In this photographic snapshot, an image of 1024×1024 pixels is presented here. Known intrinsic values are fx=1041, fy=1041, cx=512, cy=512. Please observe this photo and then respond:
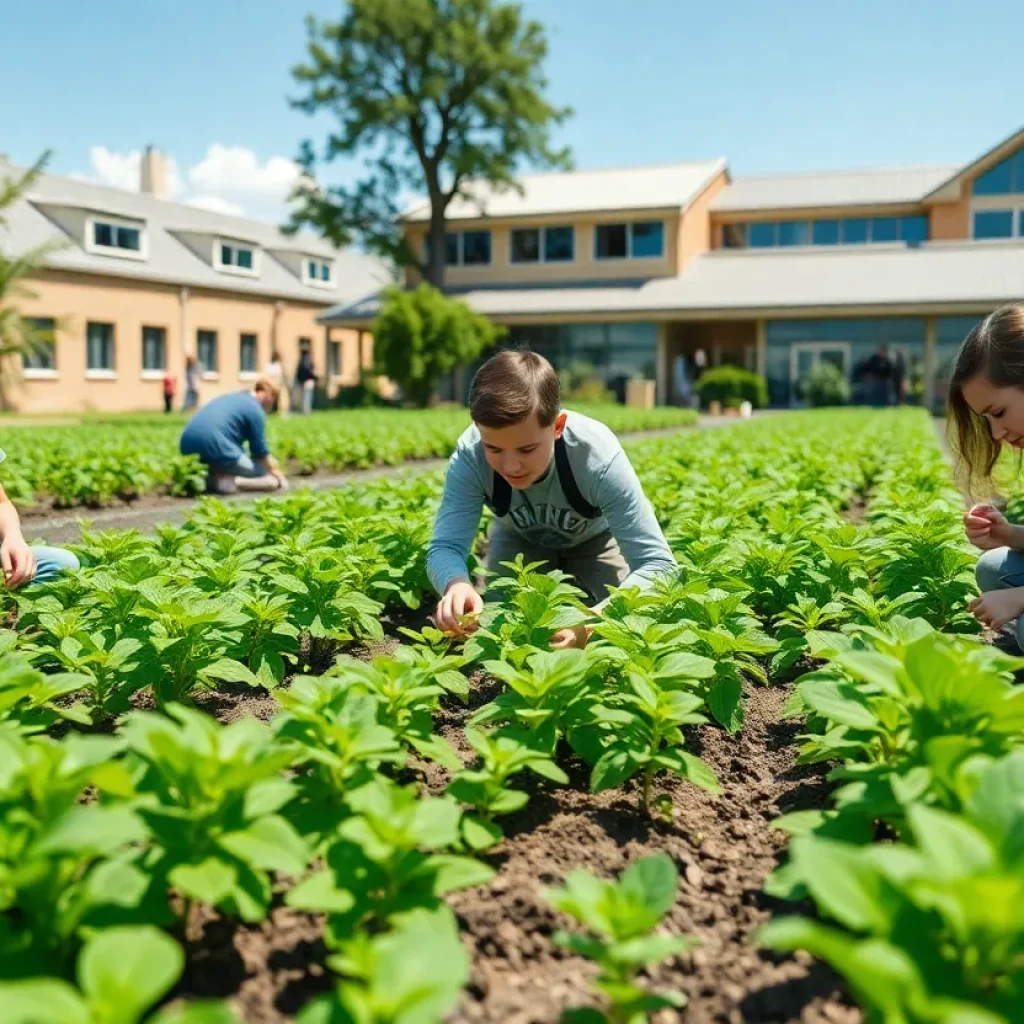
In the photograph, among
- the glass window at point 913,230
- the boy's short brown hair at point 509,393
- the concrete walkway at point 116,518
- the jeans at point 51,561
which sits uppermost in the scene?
the glass window at point 913,230

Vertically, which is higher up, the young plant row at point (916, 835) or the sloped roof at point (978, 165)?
the sloped roof at point (978, 165)

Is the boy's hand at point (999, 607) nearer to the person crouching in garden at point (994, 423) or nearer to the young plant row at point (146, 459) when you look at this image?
the person crouching in garden at point (994, 423)

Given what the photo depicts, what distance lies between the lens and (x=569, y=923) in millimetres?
2025

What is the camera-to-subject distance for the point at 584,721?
247 cm

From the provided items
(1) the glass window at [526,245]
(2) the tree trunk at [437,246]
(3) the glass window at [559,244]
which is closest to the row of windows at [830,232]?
(3) the glass window at [559,244]

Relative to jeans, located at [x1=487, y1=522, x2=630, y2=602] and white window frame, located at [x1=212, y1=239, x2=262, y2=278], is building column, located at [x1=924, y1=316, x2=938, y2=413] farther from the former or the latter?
jeans, located at [x1=487, y1=522, x2=630, y2=602]

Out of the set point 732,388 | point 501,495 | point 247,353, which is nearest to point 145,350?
point 247,353

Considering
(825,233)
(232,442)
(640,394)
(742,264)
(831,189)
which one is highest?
(831,189)

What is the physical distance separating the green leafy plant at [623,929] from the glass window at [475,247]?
33546mm

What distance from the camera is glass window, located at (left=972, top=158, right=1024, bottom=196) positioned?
30.6m

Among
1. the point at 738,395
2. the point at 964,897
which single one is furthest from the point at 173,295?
the point at 964,897

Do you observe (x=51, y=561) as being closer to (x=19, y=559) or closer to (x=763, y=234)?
(x=19, y=559)

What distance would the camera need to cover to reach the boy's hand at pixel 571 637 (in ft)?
9.80

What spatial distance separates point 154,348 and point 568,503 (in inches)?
1154
